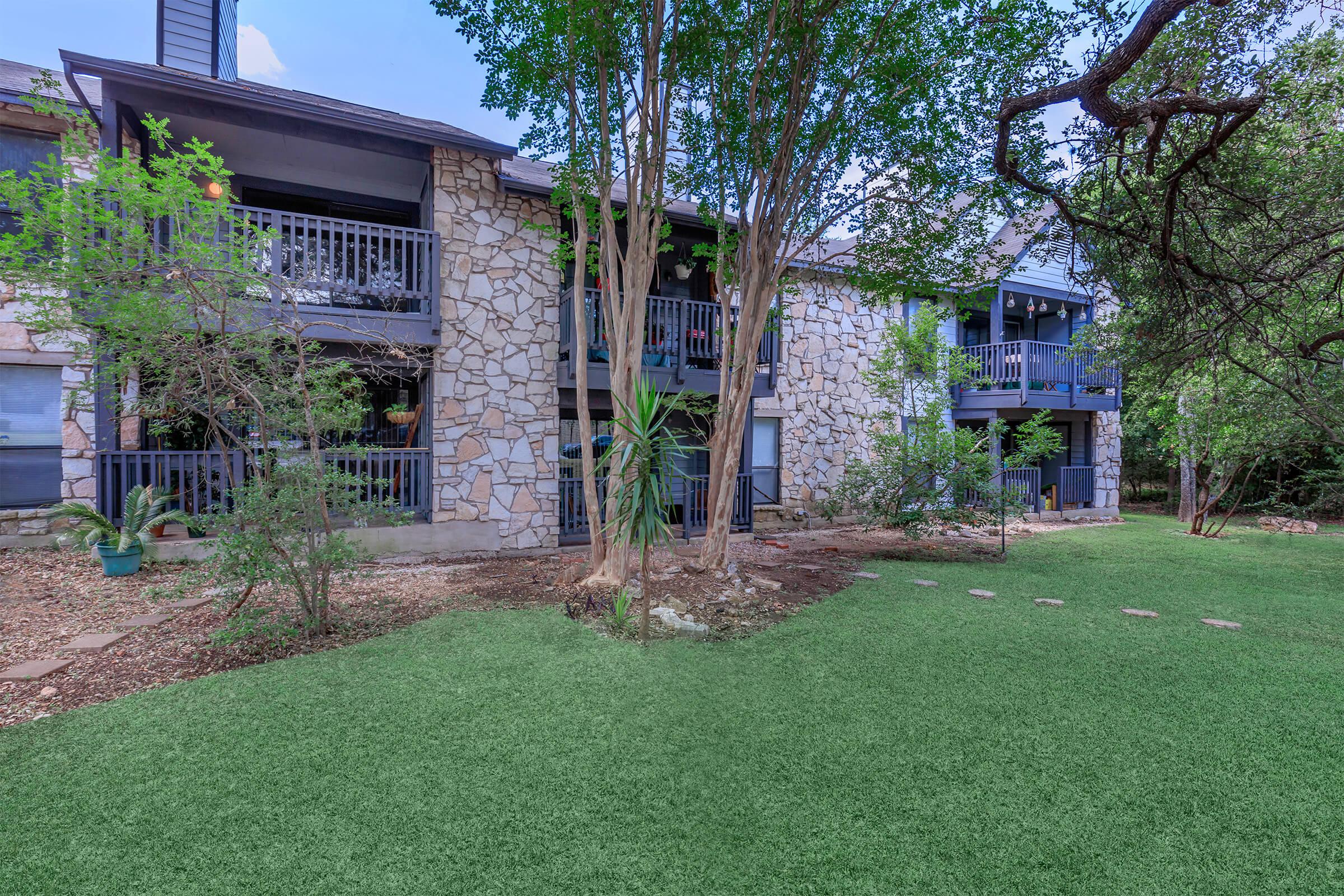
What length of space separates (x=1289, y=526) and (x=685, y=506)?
11787 millimetres

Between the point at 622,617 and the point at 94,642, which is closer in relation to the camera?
the point at 94,642

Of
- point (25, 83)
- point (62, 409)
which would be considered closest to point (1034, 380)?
point (62, 409)

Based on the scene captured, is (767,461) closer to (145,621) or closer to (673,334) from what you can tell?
(673,334)

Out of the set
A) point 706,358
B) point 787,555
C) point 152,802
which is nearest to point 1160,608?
point 787,555

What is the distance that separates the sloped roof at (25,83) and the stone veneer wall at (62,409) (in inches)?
8.2

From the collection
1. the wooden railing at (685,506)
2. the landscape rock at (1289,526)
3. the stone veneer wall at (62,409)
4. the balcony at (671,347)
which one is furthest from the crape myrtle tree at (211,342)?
the landscape rock at (1289,526)

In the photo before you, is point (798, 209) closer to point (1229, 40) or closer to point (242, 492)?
point (1229, 40)

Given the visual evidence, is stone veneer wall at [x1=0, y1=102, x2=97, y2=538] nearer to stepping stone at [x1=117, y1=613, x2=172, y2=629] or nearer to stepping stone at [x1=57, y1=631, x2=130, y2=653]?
stepping stone at [x1=117, y1=613, x2=172, y2=629]

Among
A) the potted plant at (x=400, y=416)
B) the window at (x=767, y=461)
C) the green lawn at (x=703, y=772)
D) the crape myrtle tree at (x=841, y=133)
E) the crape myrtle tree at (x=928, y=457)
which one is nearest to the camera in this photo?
the green lawn at (x=703, y=772)

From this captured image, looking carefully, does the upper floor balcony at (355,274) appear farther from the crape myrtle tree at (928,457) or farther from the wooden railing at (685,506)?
the crape myrtle tree at (928,457)

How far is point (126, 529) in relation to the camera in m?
5.94

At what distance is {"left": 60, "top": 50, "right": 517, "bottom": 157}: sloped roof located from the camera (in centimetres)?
575

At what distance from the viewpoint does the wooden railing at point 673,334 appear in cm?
773

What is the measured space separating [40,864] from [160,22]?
9.92 metres
